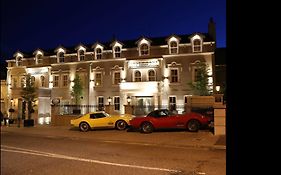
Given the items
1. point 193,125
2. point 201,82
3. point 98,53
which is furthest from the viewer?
point 98,53

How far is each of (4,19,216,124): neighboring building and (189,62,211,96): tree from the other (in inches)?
33.9

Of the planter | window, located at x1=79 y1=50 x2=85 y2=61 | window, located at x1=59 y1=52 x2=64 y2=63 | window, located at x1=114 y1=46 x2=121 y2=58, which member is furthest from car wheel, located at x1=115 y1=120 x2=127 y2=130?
window, located at x1=59 y1=52 x2=64 y2=63

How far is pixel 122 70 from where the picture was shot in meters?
32.2

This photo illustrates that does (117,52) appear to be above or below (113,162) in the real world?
above

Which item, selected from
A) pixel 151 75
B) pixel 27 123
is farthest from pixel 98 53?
pixel 27 123

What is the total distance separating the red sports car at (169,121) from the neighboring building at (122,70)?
7823 millimetres

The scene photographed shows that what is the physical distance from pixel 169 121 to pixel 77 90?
18.3 meters

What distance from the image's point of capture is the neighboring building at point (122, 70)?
30031 mm

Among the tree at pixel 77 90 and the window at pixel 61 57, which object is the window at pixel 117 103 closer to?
the tree at pixel 77 90

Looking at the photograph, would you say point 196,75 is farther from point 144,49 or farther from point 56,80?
point 56,80

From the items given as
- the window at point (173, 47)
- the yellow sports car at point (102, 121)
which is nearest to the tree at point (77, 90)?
the window at point (173, 47)

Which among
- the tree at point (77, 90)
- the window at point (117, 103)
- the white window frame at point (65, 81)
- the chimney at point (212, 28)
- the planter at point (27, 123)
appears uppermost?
the chimney at point (212, 28)
